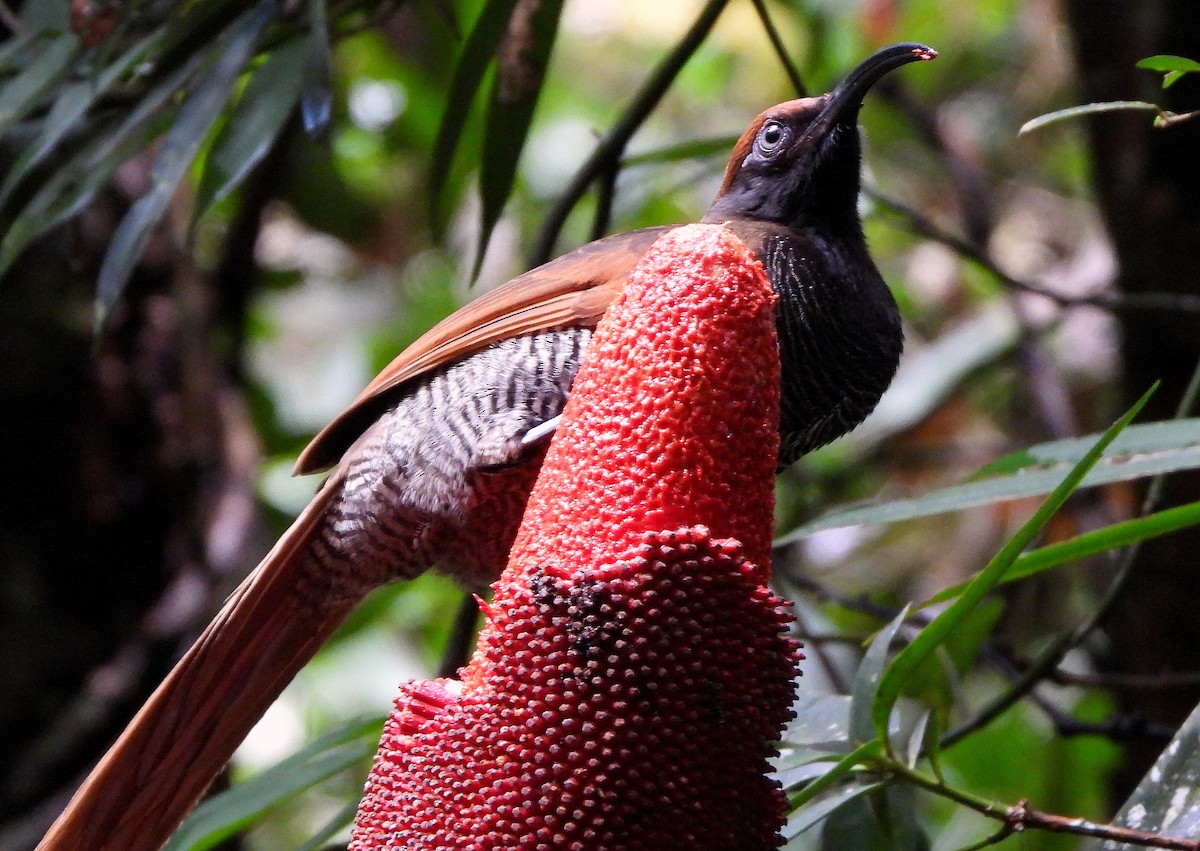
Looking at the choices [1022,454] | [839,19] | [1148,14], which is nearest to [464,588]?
[1022,454]

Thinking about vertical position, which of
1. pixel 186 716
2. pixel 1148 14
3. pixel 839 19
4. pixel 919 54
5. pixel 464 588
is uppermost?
pixel 839 19

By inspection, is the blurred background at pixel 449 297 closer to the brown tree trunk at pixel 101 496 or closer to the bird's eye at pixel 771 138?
the brown tree trunk at pixel 101 496

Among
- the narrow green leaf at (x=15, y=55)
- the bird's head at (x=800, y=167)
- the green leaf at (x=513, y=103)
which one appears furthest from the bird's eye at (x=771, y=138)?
the narrow green leaf at (x=15, y=55)

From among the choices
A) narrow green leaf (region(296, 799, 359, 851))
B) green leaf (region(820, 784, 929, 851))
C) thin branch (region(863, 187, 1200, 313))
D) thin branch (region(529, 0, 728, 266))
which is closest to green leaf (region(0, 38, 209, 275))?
thin branch (region(529, 0, 728, 266))

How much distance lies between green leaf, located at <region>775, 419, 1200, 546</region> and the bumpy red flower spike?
1.93 feet

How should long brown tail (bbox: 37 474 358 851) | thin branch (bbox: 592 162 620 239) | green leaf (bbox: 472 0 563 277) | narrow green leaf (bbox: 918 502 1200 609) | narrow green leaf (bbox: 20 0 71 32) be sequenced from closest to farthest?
narrow green leaf (bbox: 918 502 1200 609), long brown tail (bbox: 37 474 358 851), green leaf (bbox: 472 0 563 277), narrow green leaf (bbox: 20 0 71 32), thin branch (bbox: 592 162 620 239)

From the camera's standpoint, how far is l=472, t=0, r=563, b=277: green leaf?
2.22 meters

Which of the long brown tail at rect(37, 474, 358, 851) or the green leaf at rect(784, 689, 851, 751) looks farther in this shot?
the green leaf at rect(784, 689, 851, 751)

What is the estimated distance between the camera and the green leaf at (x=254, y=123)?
2.00m

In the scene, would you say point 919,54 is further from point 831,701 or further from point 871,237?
point 871,237

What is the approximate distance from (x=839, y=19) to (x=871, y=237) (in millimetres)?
1841

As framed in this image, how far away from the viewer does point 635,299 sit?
1.31 meters

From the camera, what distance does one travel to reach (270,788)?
6.37 feet

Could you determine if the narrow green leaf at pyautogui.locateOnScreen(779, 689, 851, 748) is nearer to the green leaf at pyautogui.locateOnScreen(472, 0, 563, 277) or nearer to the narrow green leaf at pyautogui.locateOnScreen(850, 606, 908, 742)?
the narrow green leaf at pyautogui.locateOnScreen(850, 606, 908, 742)
